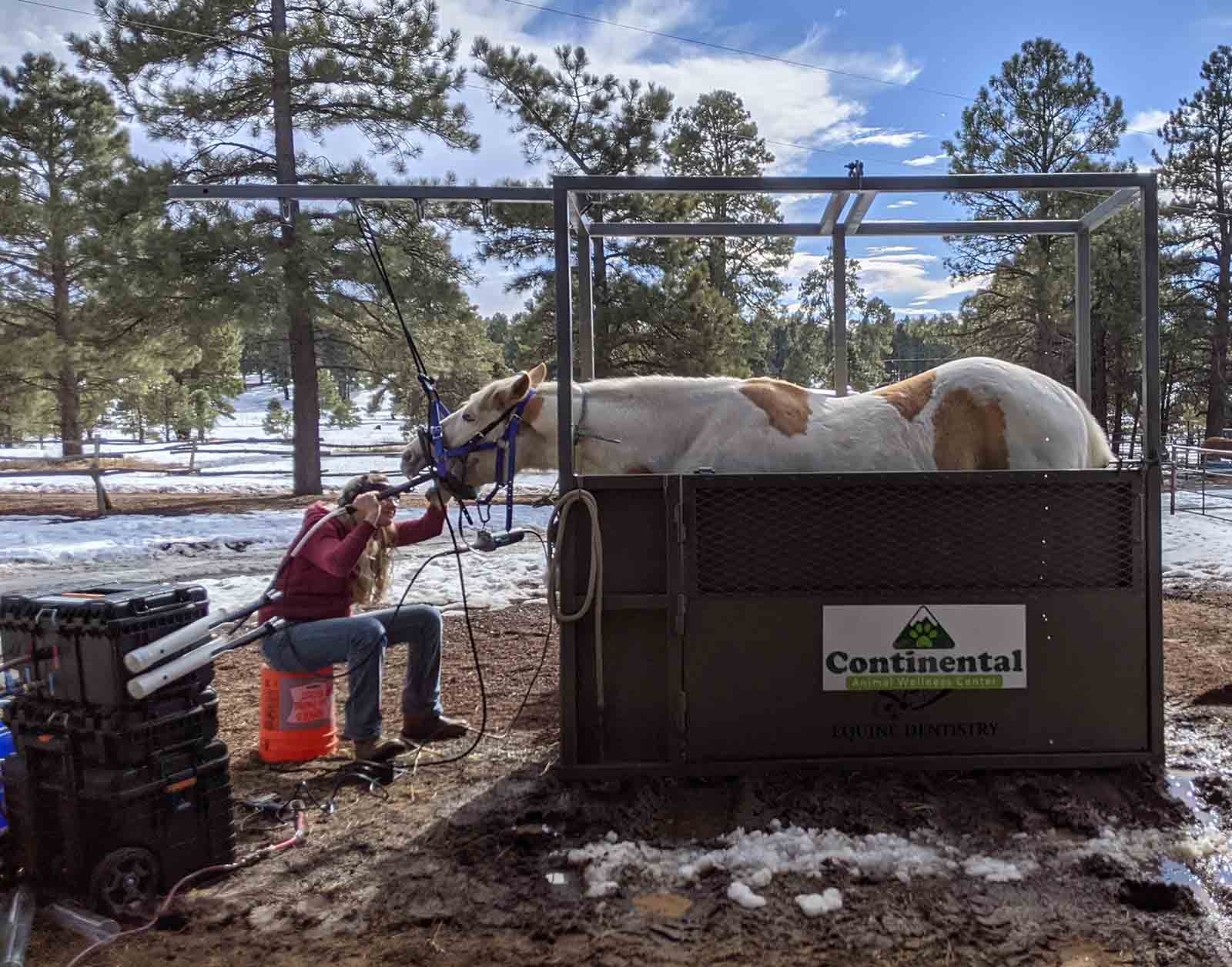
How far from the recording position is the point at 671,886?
114 inches

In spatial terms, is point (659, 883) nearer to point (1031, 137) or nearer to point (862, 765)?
point (862, 765)

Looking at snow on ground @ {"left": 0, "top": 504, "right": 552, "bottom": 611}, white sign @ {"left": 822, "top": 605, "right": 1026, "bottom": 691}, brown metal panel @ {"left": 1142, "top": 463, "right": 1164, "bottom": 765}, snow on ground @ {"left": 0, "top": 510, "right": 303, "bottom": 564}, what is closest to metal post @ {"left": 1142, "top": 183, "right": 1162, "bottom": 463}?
brown metal panel @ {"left": 1142, "top": 463, "right": 1164, "bottom": 765}

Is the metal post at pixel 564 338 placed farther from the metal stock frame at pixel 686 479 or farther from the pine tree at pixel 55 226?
the pine tree at pixel 55 226

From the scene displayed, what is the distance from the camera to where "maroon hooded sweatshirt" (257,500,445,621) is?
12.9ft

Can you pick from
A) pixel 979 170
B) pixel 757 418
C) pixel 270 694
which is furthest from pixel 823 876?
pixel 979 170

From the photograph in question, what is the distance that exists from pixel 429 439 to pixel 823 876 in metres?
2.66

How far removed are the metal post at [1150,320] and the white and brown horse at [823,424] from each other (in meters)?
0.49

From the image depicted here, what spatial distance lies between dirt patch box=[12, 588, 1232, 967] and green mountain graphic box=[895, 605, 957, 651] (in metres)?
0.55

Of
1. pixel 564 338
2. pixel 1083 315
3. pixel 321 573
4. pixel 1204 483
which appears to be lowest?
pixel 1204 483

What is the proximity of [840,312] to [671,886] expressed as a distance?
353 cm

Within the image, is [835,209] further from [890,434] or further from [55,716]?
[55,716]

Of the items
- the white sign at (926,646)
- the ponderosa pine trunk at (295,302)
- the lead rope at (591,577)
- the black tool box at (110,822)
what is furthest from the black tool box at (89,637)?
the ponderosa pine trunk at (295,302)

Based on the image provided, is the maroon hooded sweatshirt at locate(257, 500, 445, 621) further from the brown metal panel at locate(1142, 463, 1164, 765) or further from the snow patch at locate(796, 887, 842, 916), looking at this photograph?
the brown metal panel at locate(1142, 463, 1164, 765)

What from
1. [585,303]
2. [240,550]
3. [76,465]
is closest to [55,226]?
[76,465]
